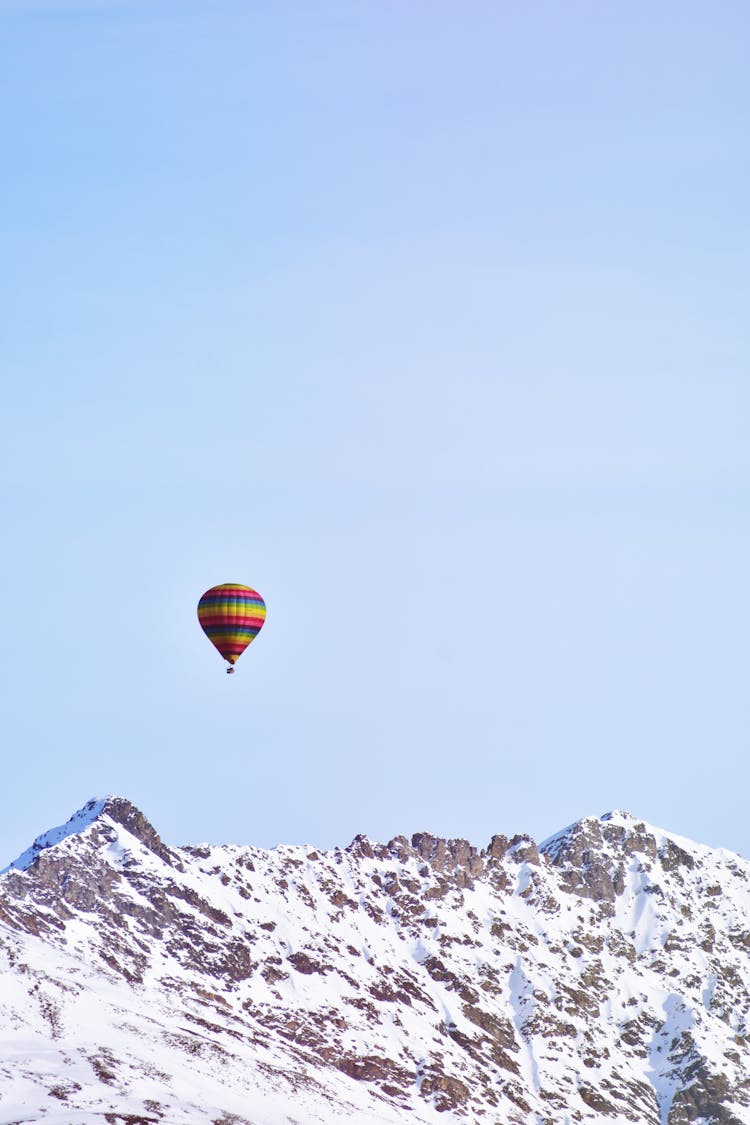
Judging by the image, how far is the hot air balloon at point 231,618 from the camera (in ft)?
478

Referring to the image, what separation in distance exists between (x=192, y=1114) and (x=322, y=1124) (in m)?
24.2

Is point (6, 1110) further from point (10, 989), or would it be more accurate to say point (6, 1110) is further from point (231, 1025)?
point (231, 1025)

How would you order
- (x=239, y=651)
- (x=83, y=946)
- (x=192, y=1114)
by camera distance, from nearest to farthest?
(x=192, y=1114) < (x=239, y=651) < (x=83, y=946)

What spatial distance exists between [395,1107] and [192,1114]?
70.0 metres

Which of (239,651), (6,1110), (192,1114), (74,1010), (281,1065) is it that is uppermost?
(239,651)

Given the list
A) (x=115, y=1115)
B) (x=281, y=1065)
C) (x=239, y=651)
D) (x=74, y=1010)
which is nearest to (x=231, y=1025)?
(x=281, y=1065)

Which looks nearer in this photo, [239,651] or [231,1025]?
[239,651]

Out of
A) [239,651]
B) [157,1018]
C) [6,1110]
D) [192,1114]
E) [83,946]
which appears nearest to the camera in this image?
[6,1110]

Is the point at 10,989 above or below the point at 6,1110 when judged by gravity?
above

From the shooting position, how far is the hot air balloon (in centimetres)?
14562

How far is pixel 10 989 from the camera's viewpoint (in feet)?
488

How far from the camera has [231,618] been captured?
14562 cm

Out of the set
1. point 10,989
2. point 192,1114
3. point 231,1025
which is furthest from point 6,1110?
point 231,1025

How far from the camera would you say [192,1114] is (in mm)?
126625
